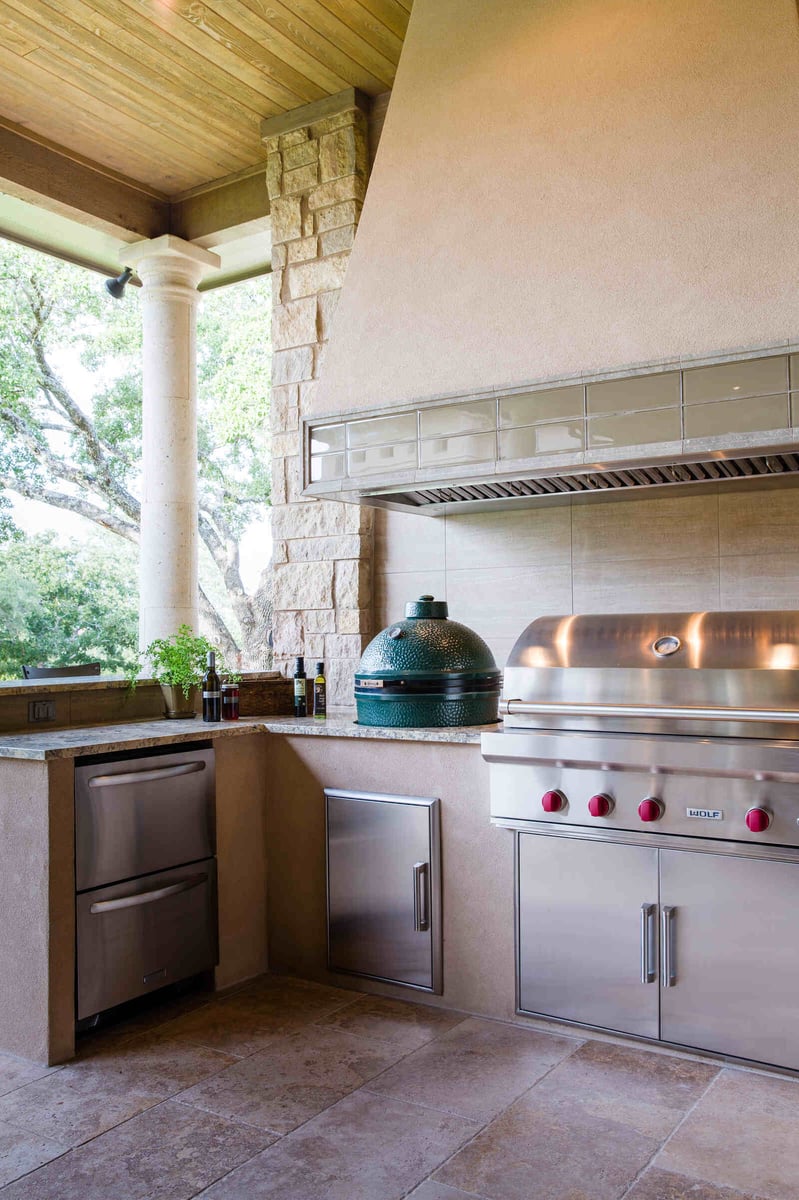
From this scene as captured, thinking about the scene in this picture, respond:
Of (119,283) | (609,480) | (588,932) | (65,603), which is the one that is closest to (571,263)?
(609,480)

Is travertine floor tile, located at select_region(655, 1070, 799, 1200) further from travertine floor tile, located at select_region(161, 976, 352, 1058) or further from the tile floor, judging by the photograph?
travertine floor tile, located at select_region(161, 976, 352, 1058)

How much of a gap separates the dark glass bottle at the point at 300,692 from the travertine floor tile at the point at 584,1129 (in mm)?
1571

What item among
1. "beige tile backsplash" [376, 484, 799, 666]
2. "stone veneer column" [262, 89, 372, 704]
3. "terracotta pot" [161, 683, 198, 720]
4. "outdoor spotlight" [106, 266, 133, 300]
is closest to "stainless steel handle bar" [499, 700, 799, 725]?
"beige tile backsplash" [376, 484, 799, 666]

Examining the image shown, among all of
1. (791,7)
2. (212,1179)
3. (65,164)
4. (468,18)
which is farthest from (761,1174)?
(65,164)

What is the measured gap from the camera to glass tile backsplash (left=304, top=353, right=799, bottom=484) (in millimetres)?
2412

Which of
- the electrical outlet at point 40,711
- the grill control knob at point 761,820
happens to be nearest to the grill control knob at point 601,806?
the grill control knob at point 761,820

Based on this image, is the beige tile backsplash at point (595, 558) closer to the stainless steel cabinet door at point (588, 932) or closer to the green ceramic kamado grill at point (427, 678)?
the green ceramic kamado grill at point (427, 678)

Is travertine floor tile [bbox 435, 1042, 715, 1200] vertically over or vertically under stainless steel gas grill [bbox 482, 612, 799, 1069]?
under

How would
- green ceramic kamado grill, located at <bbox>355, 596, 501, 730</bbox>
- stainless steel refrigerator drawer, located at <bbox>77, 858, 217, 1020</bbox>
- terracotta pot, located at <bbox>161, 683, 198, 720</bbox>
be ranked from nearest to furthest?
1. stainless steel refrigerator drawer, located at <bbox>77, 858, 217, 1020</bbox>
2. green ceramic kamado grill, located at <bbox>355, 596, 501, 730</bbox>
3. terracotta pot, located at <bbox>161, 683, 198, 720</bbox>

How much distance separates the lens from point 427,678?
2.94 metres

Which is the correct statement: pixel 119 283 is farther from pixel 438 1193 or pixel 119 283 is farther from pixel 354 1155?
pixel 438 1193

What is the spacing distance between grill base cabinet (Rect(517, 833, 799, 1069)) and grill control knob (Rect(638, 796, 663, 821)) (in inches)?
3.7

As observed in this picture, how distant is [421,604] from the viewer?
3139 mm

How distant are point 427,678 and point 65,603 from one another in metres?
7.89
